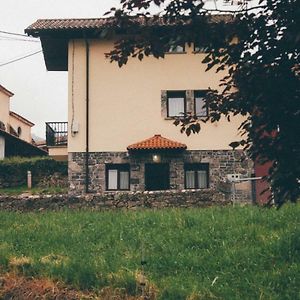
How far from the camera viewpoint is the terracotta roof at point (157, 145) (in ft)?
61.6

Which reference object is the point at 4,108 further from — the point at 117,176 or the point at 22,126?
the point at 117,176

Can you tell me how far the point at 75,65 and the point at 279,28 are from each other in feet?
52.9

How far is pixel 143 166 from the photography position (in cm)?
1945

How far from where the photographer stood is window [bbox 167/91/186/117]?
65.7ft

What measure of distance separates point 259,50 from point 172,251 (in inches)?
152

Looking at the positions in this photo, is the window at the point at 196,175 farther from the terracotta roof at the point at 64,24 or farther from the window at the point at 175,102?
the terracotta roof at the point at 64,24

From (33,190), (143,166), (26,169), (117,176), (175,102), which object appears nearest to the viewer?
(143,166)

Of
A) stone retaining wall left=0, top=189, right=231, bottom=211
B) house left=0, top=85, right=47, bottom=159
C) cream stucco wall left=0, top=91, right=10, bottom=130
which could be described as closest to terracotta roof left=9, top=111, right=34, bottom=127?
house left=0, top=85, right=47, bottom=159

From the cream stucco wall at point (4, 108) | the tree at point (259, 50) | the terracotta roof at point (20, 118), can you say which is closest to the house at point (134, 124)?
the tree at point (259, 50)

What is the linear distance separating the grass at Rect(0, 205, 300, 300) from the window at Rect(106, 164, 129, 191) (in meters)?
8.93

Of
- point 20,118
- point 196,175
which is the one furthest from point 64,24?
point 20,118

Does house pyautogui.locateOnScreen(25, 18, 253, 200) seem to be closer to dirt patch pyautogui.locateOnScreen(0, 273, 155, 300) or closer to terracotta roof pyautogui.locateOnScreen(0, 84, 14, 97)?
dirt patch pyautogui.locateOnScreen(0, 273, 155, 300)

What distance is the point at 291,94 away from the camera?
4.69 metres

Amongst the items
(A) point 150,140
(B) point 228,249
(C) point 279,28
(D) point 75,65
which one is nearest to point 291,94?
(C) point 279,28
